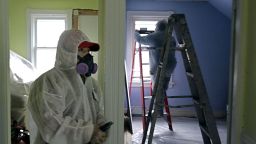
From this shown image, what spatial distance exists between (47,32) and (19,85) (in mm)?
1372

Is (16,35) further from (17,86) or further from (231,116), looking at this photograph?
(231,116)

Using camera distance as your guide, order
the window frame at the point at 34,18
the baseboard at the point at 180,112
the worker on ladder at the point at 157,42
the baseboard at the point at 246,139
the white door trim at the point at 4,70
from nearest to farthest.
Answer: the white door trim at the point at 4,70 → the baseboard at the point at 246,139 → the worker on ladder at the point at 157,42 → the window frame at the point at 34,18 → the baseboard at the point at 180,112

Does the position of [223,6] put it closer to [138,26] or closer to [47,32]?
[138,26]

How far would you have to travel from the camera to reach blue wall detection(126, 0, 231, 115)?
5.40m

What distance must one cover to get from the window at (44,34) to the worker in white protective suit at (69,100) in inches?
121

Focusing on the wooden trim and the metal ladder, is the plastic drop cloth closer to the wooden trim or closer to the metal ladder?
the wooden trim

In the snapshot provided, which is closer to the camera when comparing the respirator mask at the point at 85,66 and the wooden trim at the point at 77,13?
the respirator mask at the point at 85,66

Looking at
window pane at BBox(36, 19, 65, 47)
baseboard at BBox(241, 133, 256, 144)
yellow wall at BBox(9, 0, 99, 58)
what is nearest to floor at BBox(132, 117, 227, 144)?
window pane at BBox(36, 19, 65, 47)

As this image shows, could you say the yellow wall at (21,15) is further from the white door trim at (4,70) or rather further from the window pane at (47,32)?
the white door trim at (4,70)

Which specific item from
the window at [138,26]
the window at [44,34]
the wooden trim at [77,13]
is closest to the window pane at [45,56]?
the window at [44,34]

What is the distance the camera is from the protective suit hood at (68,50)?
5.04 ft

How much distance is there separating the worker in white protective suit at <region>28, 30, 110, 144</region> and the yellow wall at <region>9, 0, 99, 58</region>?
122 inches

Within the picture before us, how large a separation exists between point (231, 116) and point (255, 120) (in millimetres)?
268

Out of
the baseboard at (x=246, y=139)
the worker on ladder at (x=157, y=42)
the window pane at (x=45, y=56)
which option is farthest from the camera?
the window pane at (x=45, y=56)
